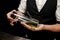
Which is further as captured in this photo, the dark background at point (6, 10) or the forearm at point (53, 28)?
the dark background at point (6, 10)

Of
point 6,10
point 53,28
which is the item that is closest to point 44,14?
point 53,28

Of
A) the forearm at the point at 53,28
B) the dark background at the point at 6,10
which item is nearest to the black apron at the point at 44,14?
the forearm at the point at 53,28

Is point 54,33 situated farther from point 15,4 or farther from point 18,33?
point 15,4

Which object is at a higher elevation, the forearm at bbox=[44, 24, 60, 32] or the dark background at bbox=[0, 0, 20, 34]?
the dark background at bbox=[0, 0, 20, 34]

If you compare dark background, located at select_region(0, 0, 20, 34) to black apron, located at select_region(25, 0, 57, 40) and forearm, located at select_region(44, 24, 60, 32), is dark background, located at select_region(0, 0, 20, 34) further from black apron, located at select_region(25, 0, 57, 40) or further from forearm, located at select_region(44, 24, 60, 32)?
forearm, located at select_region(44, 24, 60, 32)

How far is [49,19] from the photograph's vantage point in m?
1.03

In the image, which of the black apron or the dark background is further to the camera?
the dark background

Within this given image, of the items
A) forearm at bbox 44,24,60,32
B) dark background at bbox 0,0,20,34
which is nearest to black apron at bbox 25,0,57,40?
forearm at bbox 44,24,60,32

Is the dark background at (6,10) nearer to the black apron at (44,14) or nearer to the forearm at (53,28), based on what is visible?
the black apron at (44,14)

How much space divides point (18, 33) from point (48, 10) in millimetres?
770

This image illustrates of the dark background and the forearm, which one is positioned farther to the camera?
the dark background

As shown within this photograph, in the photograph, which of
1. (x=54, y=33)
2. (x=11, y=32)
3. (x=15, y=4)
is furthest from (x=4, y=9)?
(x=54, y=33)

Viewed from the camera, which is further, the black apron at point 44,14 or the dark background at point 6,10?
the dark background at point 6,10

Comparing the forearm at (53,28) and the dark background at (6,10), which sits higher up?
the dark background at (6,10)
